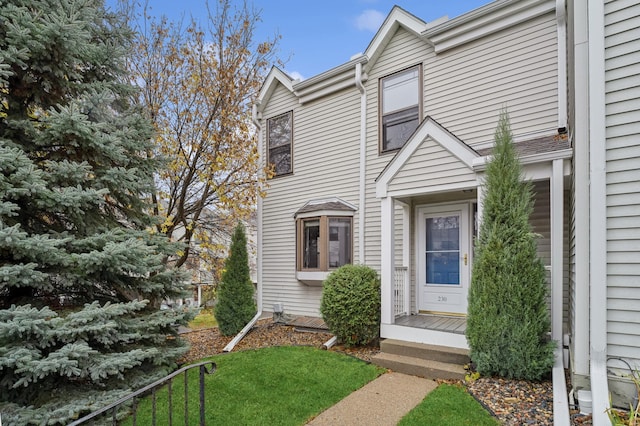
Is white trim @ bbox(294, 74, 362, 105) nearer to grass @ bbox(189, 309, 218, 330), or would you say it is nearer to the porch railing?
the porch railing

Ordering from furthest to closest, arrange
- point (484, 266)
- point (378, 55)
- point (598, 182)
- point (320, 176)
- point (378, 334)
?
1. point (320, 176)
2. point (378, 55)
3. point (378, 334)
4. point (484, 266)
5. point (598, 182)

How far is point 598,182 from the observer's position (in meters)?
3.38

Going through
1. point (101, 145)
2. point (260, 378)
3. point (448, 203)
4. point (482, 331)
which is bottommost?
point (260, 378)

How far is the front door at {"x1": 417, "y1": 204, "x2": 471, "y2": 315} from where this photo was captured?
6.48 metres

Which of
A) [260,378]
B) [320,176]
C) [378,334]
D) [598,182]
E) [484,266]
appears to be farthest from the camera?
[320,176]

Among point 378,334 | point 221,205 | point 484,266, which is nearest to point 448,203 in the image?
point 484,266

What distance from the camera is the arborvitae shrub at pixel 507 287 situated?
4.29 meters

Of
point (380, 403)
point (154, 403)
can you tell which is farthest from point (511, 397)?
point (154, 403)

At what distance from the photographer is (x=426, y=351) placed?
5.39 meters

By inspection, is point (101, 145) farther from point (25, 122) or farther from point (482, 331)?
point (482, 331)

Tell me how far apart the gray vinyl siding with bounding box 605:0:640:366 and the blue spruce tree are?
5.00 metres

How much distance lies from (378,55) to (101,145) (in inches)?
227

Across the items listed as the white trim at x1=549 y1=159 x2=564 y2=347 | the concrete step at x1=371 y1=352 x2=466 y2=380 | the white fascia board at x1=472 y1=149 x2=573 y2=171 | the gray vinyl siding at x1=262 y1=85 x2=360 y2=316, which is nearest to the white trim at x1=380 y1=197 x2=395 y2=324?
the concrete step at x1=371 y1=352 x2=466 y2=380

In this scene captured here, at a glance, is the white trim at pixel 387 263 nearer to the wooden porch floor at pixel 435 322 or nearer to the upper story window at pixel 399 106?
the wooden porch floor at pixel 435 322
